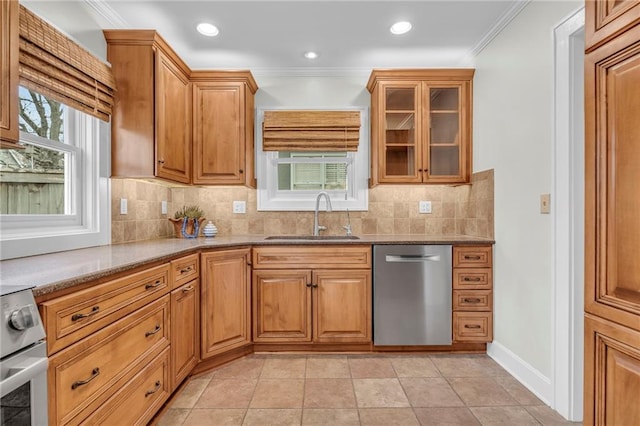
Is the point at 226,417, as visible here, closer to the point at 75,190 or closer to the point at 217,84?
the point at 75,190

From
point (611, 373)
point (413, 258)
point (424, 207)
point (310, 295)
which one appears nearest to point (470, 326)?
point (413, 258)

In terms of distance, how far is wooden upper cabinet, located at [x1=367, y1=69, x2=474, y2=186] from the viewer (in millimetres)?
2795

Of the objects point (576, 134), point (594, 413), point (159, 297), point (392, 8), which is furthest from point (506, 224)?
point (159, 297)

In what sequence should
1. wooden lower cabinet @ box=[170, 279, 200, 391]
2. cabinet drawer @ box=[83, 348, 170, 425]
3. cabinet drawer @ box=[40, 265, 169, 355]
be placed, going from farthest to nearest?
1. wooden lower cabinet @ box=[170, 279, 200, 391]
2. cabinet drawer @ box=[83, 348, 170, 425]
3. cabinet drawer @ box=[40, 265, 169, 355]

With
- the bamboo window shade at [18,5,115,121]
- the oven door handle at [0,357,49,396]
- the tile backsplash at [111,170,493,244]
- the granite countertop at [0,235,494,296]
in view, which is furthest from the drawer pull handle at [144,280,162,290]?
the tile backsplash at [111,170,493,244]

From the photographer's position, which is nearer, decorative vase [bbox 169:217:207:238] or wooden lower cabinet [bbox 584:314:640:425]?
wooden lower cabinet [bbox 584:314:640:425]

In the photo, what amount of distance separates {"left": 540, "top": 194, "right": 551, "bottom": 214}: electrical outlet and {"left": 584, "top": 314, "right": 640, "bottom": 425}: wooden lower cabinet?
99 centimetres

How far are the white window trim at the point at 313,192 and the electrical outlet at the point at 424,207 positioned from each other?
51 cm

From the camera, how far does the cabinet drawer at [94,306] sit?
1.04m

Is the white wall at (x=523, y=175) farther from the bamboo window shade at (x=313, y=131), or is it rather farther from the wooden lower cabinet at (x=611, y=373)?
the bamboo window shade at (x=313, y=131)

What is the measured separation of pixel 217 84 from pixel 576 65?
2487 mm

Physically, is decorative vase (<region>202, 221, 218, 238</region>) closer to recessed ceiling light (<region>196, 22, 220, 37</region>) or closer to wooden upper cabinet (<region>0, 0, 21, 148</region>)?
recessed ceiling light (<region>196, 22, 220, 37</region>)

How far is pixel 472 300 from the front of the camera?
253 cm

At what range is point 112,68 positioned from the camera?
2.19m
